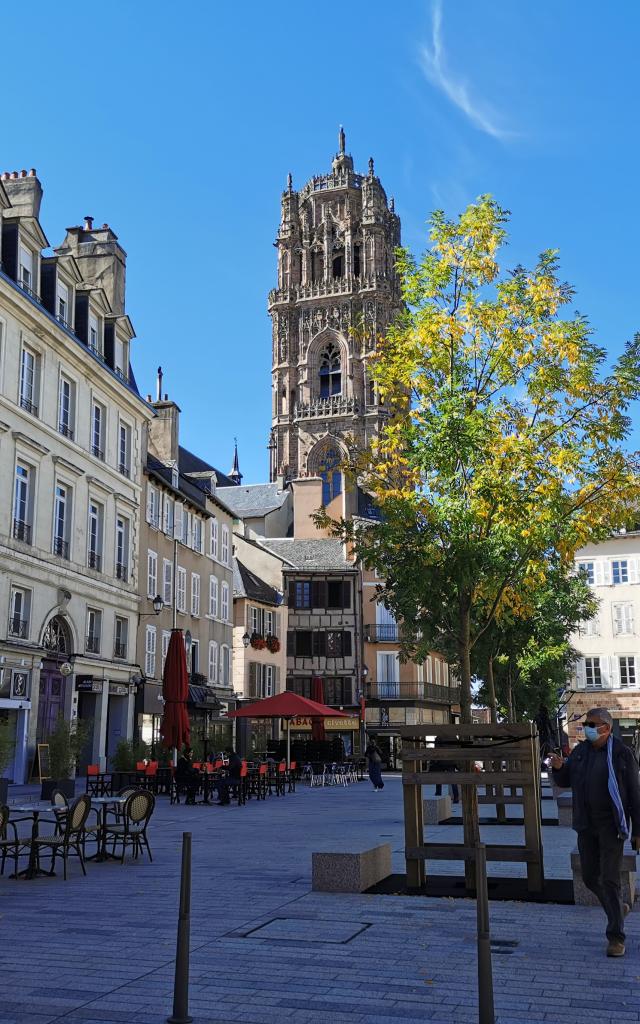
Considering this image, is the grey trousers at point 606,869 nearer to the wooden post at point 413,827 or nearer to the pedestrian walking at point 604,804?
the pedestrian walking at point 604,804

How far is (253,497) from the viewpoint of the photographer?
75375 mm

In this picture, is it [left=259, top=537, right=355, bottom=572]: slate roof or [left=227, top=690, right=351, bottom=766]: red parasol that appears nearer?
[left=227, top=690, right=351, bottom=766]: red parasol

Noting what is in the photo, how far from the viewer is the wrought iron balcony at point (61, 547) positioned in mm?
25847

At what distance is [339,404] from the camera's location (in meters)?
89.2

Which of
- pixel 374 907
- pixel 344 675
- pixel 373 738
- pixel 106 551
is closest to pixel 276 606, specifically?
pixel 344 675

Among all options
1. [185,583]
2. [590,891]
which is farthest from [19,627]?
[590,891]

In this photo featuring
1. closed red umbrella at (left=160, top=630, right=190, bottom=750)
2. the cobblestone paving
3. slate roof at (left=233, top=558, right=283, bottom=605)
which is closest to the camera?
the cobblestone paving

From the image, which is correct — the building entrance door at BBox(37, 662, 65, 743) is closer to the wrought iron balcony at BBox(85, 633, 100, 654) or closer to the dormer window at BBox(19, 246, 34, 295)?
the wrought iron balcony at BBox(85, 633, 100, 654)

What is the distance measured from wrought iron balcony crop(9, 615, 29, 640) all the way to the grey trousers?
18.8 m

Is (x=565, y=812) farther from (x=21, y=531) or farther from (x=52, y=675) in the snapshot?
(x=21, y=531)

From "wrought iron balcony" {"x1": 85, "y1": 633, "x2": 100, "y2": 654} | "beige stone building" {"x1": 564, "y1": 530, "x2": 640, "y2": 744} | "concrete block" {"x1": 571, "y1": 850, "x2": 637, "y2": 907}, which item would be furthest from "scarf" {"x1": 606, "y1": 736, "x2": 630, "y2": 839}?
"beige stone building" {"x1": 564, "y1": 530, "x2": 640, "y2": 744}

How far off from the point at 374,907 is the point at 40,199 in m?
23.2

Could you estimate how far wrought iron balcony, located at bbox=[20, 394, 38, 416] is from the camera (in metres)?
24.3

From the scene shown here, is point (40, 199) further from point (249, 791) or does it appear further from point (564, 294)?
point (564, 294)
